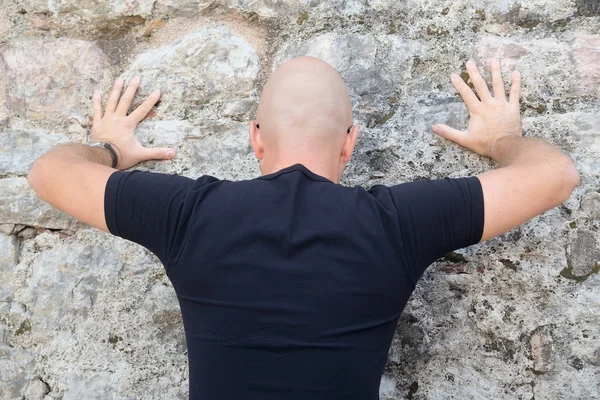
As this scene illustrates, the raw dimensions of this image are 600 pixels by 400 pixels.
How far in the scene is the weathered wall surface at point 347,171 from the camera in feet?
5.94

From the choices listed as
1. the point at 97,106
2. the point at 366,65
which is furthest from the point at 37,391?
the point at 366,65

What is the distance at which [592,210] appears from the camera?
5.93ft

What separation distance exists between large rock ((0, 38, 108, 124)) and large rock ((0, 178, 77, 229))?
0.91ft

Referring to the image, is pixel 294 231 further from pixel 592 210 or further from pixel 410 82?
pixel 592 210

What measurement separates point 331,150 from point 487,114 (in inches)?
21.2

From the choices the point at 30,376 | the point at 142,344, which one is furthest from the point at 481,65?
the point at 30,376

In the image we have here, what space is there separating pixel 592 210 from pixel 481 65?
1.88 feet

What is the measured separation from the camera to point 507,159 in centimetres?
174

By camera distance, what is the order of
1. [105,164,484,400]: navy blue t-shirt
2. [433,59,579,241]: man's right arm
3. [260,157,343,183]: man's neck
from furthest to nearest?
[260,157,343,183]: man's neck → [433,59,579,241]: man's right arm → [105,164,484,400]: navy blue t-shirt

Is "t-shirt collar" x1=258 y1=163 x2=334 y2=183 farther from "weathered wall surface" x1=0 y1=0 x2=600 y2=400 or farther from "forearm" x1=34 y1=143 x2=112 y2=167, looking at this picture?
"forearm" x1=34 y1=143 x2=112 y2=167

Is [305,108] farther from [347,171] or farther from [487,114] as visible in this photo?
[487,114]

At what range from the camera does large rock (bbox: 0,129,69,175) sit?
7.03 ft

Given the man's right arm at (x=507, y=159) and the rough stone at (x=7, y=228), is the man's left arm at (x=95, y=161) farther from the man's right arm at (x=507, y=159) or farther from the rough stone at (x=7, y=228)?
the man's right arm at (x=507, y=159)

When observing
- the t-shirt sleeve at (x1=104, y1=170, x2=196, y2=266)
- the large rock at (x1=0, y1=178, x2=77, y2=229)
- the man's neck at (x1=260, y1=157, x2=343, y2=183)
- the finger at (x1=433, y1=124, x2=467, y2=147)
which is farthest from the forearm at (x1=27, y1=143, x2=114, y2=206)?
the finger at (x1=433, y1=124, x2=467, y2=147)
